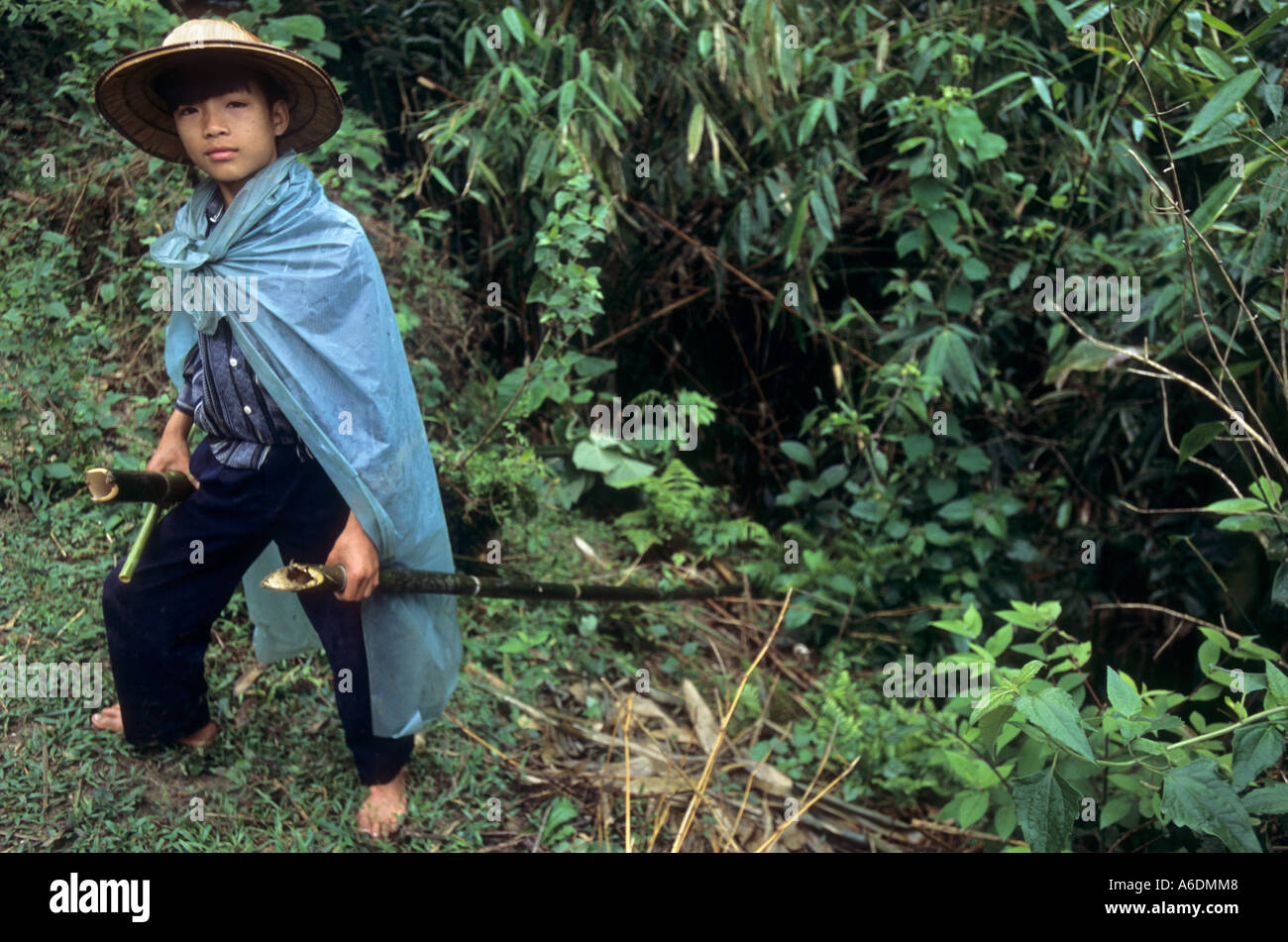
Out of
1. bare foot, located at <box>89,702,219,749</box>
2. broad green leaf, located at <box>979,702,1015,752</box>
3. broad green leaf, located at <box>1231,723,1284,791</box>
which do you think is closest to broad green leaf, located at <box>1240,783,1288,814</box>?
broad green leaf, located at <box>1231,723,1284,791</box>

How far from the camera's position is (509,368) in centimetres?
Result: 381

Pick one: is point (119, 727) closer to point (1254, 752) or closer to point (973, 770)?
point (973, 770)

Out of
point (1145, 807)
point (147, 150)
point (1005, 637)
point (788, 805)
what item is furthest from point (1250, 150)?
point (147, 150)

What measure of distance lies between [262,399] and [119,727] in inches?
32.4

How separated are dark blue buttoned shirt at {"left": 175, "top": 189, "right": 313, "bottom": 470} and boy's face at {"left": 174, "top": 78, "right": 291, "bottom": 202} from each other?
9 cm

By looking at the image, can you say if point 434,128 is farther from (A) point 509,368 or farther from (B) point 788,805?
(B) point 788,805

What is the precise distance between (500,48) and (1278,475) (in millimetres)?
2919

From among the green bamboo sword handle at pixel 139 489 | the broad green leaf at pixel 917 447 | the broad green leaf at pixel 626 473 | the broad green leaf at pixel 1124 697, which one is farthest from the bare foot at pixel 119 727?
the broad green leaf at pixel 917 447

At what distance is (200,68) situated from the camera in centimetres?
219

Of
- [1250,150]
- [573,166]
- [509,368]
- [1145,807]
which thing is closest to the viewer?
[1145,807]

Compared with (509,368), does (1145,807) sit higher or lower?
lower

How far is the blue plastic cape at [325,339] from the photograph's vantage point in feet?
7.39

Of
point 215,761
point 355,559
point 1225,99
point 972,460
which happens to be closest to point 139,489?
point 355,559

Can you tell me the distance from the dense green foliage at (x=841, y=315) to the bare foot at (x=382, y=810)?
674mm
